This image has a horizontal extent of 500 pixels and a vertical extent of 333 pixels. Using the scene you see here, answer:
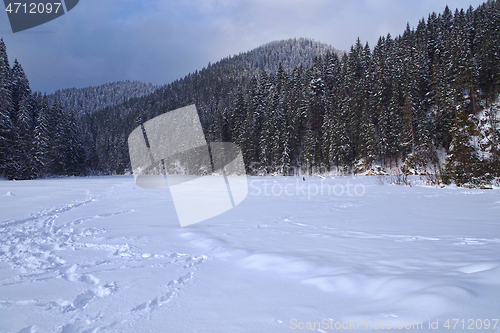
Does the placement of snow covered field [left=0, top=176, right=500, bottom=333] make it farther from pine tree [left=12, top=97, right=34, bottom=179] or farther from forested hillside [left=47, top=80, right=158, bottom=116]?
forested hillside [left=47, top=80, right=158, bottom=116]

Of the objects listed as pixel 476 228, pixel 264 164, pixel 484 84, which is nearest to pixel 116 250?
pixel 476 228

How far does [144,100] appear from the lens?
4031 inches

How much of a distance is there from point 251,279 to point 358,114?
41795 mm

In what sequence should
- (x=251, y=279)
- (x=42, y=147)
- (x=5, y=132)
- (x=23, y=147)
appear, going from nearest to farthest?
(x=251, y=279) < (x=5, y=132) < (x=23, y=147) < (x=42, y=147)

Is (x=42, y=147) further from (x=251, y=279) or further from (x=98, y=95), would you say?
(x=98, y=95)

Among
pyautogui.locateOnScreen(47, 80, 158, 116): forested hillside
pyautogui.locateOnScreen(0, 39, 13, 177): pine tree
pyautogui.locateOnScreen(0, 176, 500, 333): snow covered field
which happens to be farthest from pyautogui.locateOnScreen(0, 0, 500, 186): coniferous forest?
pyautogui.locateOnScreen(47, 80, 158, 116): forested hillside

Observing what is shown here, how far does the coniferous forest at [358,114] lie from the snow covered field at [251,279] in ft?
57.6

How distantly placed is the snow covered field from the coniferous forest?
17.5m

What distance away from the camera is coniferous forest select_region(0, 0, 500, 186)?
31469 millimetres

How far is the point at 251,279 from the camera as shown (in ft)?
9.79

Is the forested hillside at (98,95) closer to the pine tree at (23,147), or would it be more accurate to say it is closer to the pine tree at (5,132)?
the pine tree at (23,147)

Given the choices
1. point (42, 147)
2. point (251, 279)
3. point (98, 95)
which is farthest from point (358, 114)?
point (98, 95)

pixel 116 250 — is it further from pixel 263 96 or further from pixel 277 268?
pixel 263 96

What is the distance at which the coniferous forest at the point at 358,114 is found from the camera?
31.5 meters
